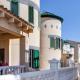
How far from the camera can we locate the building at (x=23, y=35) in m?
14.8

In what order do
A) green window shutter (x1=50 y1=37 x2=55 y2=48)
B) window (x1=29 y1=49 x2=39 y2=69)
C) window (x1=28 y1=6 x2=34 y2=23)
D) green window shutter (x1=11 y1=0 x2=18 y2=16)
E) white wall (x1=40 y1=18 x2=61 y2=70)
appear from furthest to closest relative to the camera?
green window shutter (x1=50 y1=37 x2=55 y2=48), white wall (x1=40 y1=18 x2=61 y2=70), window (x1=28 y1=6 x2=34 y2=23), window (x1=29 y1=49 x2=39 y2=69), green window shutter (x1=11 y1=0 x2=18 y2=16)

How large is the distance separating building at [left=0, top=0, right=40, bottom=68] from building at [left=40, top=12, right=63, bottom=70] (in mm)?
5346

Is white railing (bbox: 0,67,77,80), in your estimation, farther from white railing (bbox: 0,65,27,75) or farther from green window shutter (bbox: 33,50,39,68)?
green window shutter (bbox: 33,50,39,68)

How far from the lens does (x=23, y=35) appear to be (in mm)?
14836

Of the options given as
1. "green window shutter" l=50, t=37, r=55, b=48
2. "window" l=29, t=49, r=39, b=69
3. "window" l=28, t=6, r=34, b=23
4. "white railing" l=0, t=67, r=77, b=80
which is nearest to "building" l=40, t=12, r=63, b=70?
"green window shutter" l=50, t=37, r=55, b=48

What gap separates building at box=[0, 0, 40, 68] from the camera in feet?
48.7

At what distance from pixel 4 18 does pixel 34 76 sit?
4.24 metres

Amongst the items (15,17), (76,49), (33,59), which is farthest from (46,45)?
(76,49)

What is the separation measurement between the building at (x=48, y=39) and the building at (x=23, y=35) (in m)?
5.35

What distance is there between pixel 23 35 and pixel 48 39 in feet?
42.1

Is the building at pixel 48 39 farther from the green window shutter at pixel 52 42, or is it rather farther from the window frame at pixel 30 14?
the window frame at pixel 30 14

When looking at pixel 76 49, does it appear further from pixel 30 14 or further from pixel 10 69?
pixel 10 69

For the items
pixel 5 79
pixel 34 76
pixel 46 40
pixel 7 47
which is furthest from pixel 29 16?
pixel 5 79

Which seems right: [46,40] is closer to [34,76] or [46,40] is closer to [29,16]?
[29,16]
